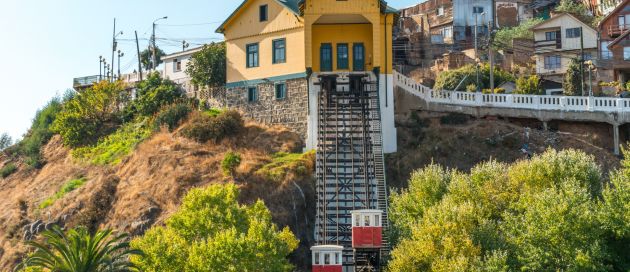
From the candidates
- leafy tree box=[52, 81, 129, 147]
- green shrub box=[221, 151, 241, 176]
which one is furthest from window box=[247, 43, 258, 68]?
leafy tree box=[52, 81, 129, 147]

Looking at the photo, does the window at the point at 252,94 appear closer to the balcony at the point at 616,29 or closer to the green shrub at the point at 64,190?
the green shrub at the point at 64,190

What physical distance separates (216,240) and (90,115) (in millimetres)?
32131

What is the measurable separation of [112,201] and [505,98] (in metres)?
23.5

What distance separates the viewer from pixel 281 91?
185ft

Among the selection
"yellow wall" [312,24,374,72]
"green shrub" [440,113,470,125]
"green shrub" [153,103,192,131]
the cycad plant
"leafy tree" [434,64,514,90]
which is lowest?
the cycad plant

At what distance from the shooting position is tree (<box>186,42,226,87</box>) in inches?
2451

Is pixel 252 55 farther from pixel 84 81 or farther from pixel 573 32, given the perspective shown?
pixel 573 32

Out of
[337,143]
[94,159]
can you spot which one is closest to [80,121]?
[94,159]

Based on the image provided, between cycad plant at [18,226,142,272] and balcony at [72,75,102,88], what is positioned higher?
balcony at [72,75,102,88]

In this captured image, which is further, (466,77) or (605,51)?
(605,51)

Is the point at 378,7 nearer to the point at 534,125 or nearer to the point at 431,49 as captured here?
the point at 534,125

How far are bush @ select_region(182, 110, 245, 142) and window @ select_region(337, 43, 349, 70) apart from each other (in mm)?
6709

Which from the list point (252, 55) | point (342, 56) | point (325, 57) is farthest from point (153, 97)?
point (342, 56)

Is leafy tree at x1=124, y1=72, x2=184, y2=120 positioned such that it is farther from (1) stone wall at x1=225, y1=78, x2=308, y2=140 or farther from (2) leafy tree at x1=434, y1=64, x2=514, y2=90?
(2) leafy tree at x1=434, y1=64, x2=514, y2=90
